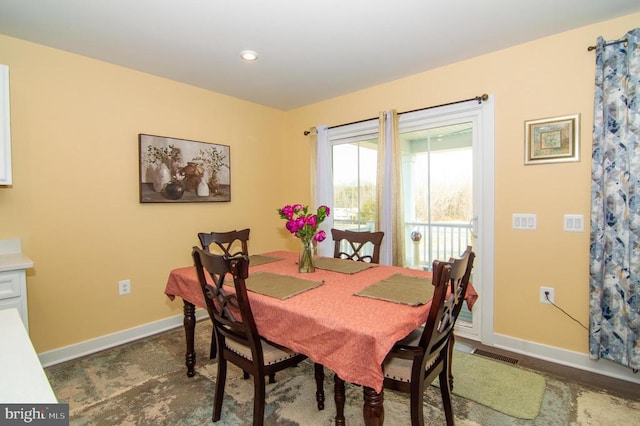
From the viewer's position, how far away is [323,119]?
12.9ft

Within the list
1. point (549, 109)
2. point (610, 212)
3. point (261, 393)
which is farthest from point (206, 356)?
point (549, 109)

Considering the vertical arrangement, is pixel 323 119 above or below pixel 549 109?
above

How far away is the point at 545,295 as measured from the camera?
99.3 inches

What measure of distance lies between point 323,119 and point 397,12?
6.15ft

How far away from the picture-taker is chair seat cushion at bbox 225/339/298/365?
5.54ft

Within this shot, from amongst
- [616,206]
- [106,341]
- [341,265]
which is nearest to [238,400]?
[341,265]

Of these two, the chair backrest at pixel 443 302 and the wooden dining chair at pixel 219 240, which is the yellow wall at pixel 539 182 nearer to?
the chair backrest at pixel 443 302

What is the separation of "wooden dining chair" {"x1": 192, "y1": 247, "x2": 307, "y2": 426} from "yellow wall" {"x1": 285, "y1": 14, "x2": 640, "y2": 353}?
1.90 metres

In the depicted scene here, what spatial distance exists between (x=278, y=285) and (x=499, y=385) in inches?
62.8

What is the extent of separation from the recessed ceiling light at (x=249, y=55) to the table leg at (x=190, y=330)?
192cm

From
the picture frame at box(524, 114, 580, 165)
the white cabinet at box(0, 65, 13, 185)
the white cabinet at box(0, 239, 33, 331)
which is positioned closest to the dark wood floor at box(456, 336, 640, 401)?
the picture frame at box(524, 114, 580, 165)

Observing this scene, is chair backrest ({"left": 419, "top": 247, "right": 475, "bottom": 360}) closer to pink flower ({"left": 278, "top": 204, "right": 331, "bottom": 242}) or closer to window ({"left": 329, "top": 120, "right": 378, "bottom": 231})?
pink flower ({"left": 278, "top": 204, "right": 331, "bottom": 242})

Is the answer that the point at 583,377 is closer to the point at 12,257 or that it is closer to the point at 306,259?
the point at 306,259

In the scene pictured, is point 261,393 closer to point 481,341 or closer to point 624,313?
point 481,341
